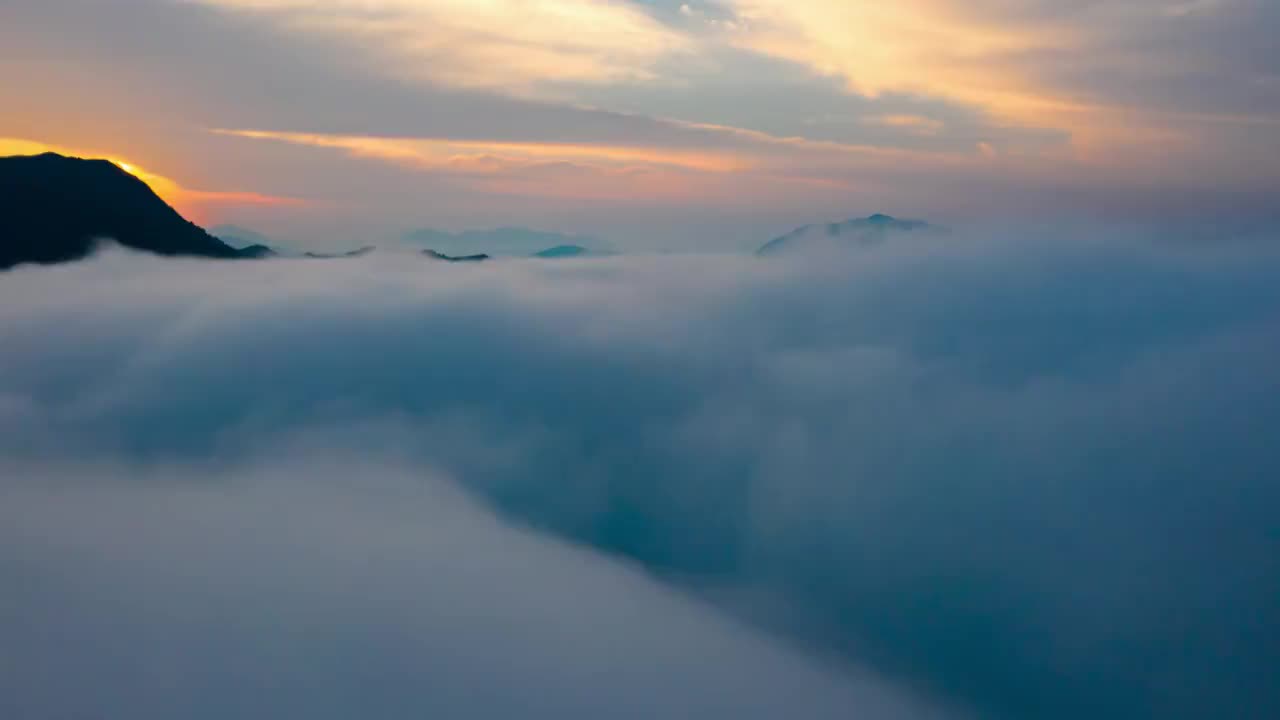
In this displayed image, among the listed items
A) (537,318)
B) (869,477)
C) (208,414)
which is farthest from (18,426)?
(869,477)

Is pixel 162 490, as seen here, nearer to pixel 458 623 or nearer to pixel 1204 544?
pixel 458 623

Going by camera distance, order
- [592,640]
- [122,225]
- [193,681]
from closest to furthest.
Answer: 1. [193,681]
2. [592,640]
3. [122,225]

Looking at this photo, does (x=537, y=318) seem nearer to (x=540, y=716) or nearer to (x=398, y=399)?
(x=398, y=399)

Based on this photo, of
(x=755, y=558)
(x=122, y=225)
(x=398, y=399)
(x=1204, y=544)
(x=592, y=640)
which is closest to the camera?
(x=592, y=640)

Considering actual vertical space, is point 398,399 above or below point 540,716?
above

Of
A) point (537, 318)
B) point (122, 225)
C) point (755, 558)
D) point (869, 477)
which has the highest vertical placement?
point (122, 225)

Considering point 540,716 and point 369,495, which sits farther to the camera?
point 369,495
